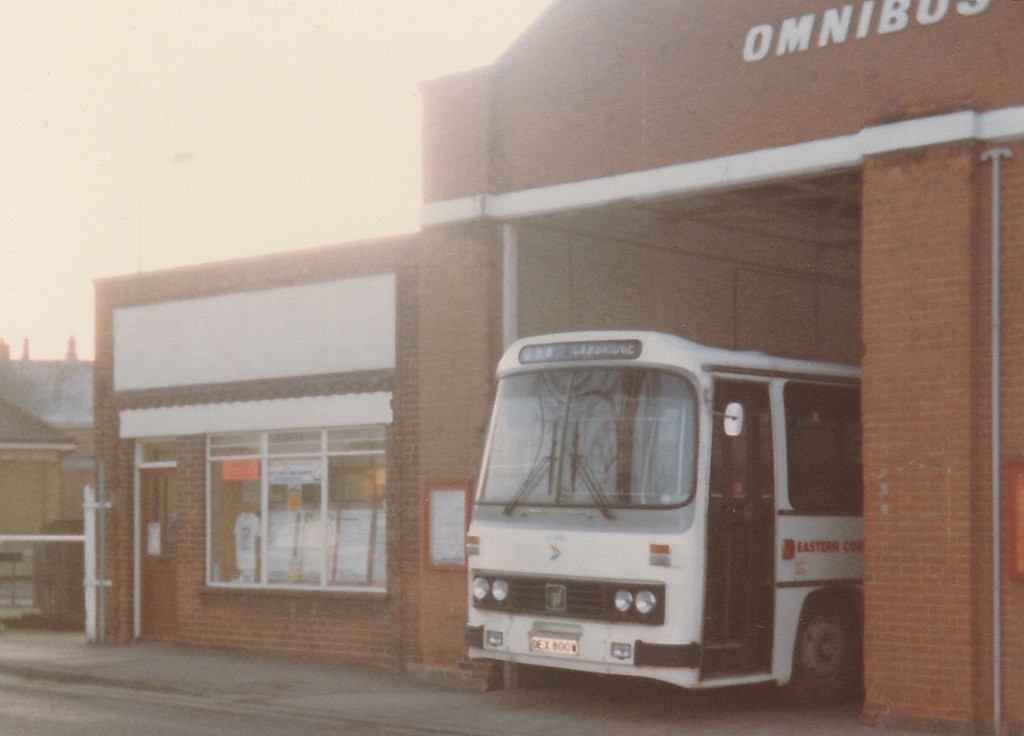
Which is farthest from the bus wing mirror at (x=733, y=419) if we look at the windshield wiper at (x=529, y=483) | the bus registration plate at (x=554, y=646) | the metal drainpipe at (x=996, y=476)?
the bus registration plate at (x=554, y=646)

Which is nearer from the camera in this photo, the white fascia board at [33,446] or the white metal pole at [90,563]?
the white metal pole at [90,563]

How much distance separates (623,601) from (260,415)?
682cm

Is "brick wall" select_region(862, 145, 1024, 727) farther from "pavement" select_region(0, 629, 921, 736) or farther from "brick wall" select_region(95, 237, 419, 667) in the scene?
"brick wall" select_region(95, 237, 419, 667)

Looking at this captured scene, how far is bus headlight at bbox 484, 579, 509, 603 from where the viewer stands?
40.5ft

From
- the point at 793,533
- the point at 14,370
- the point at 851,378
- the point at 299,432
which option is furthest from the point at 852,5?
the point at 14,370

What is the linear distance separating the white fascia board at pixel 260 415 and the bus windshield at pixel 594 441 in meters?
3.55

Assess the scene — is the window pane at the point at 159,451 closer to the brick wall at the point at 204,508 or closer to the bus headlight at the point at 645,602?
the brick wall at the point at 204,508

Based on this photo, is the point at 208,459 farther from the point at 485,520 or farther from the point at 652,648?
the point at 652,648

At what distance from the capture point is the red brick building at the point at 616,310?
448 inches

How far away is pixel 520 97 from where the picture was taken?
14.6 metres

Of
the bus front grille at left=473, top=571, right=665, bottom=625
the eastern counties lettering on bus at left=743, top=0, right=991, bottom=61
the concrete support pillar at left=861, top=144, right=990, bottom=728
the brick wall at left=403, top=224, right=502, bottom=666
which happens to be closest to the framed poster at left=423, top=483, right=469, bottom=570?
the brick wall at left=403, top=224, right=502, bottom=666

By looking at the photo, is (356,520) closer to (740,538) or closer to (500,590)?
(500,590)

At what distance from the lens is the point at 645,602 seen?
11.5 metres

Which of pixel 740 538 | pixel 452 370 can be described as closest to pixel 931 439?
pixel 740 538
